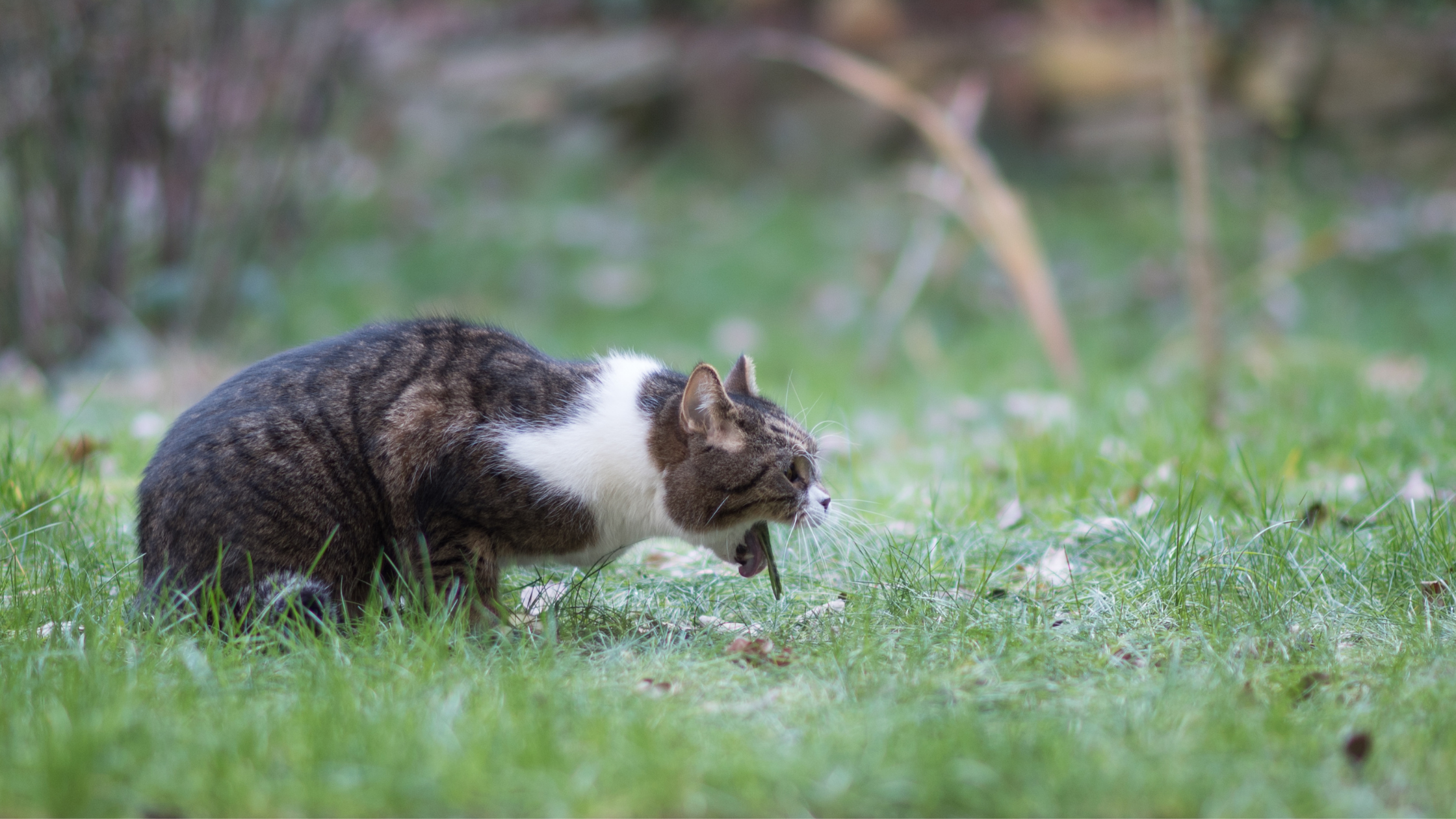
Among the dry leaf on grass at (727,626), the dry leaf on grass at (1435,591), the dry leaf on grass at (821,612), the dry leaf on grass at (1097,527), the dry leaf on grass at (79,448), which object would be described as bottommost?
the dry leaf on grass at (727,626)

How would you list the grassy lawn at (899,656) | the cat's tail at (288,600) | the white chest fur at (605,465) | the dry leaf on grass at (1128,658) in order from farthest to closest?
the white chest fur at (605,465) → the cat's tail at (288,600) → the dry leaf on grass at (1128,658) → the grassy lawn at (899,656)

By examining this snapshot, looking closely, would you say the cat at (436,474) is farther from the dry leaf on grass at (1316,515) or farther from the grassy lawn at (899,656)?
the dry leaf on grass at (1316,515)

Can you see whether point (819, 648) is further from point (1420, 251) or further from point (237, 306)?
point (1420, 251)

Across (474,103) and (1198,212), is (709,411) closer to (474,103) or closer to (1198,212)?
(1198,212)

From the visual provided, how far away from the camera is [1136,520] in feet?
9.36

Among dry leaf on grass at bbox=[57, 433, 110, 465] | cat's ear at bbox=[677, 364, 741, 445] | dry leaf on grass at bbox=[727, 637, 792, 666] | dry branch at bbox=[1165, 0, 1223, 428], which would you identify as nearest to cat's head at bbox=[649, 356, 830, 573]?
cat's ear at bbox=[677, 364, 741, 445]

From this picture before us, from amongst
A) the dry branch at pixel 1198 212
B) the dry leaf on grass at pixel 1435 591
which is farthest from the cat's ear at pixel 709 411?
the dry branch at pixel 1198 212

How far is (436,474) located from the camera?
243cm

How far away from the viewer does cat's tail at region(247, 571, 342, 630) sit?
7.34 ft

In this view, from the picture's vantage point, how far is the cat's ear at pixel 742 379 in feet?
9.17

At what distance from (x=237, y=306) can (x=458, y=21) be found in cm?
530

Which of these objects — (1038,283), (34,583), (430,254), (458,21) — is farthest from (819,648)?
(458,21)

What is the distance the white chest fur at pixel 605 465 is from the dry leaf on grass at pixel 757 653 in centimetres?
37

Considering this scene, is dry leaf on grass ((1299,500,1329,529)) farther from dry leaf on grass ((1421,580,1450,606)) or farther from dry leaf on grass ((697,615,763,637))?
dry leaf on grass ((697,615,763,637))
